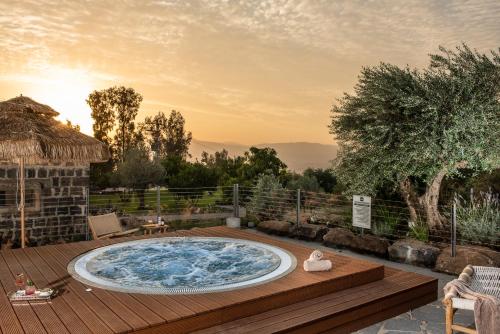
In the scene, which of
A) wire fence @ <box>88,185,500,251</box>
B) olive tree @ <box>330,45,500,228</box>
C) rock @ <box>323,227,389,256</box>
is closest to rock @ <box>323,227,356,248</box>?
rock @ <box>323,227,389,256</box>

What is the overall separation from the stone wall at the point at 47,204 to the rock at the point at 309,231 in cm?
508

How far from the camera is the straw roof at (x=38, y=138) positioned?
22.9 feet

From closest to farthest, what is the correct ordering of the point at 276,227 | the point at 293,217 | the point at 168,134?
the point at 276,227
the point at 293,217
the point at 168,134

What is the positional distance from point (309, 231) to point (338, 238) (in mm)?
975

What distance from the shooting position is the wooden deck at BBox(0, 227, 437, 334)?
3.87 meters

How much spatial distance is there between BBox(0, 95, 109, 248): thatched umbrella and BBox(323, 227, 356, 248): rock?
503 cm

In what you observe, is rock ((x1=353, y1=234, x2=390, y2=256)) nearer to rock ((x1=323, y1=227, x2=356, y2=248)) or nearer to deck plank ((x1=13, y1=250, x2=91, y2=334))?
rock ((x1=323, y1=227, x2=356, y2=248))

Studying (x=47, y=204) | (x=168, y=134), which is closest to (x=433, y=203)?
(x=47, y=204)

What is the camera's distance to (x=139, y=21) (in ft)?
35.1

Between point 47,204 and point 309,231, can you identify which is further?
point 309,231

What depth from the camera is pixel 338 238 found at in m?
9.08

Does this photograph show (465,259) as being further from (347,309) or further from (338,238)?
(347,309)

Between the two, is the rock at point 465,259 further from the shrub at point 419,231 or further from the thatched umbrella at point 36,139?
the thatched umbrella at point 36,139

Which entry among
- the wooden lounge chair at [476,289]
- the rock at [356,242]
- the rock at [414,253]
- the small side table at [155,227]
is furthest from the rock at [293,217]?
the wooden lounge chair at [476,289]
